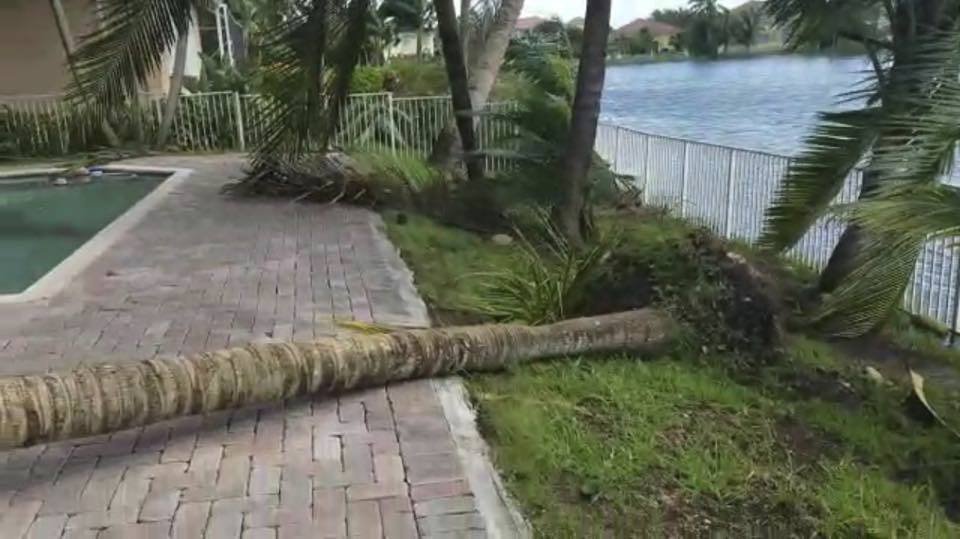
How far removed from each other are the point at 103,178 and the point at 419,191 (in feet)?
20.7

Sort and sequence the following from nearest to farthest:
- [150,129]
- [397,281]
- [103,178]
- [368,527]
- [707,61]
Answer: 1. [368,527]
2. [397,281]
3. [103,178]
4. [150,129]
5. [707,61]

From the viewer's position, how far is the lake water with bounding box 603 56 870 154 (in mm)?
13338

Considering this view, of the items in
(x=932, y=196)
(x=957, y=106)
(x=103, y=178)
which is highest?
(x=957, y=106)

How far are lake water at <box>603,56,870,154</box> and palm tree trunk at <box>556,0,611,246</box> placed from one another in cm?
220

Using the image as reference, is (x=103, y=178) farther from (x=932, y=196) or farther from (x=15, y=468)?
(x=932, y=196)

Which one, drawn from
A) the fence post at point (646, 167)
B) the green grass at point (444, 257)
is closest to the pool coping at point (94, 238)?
the green grass at point (444, 257)

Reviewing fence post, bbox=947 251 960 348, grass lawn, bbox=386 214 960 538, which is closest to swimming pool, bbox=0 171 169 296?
grass lawn, bbox=386 214 960 538

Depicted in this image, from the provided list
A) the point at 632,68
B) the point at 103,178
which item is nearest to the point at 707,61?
the point at 632,68

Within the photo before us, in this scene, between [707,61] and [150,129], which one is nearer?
[150,129]

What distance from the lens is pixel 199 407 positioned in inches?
157

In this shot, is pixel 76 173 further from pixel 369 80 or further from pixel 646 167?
pixel 646 167

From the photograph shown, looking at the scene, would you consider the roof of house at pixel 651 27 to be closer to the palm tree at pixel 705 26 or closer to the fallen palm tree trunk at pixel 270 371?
the palm tree at pixel 705 26

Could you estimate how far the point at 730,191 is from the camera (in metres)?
10.2

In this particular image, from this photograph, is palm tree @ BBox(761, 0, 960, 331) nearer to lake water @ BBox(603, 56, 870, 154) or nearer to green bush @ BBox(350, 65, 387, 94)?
lake water @ BBox(603, 56, 870, 154)
